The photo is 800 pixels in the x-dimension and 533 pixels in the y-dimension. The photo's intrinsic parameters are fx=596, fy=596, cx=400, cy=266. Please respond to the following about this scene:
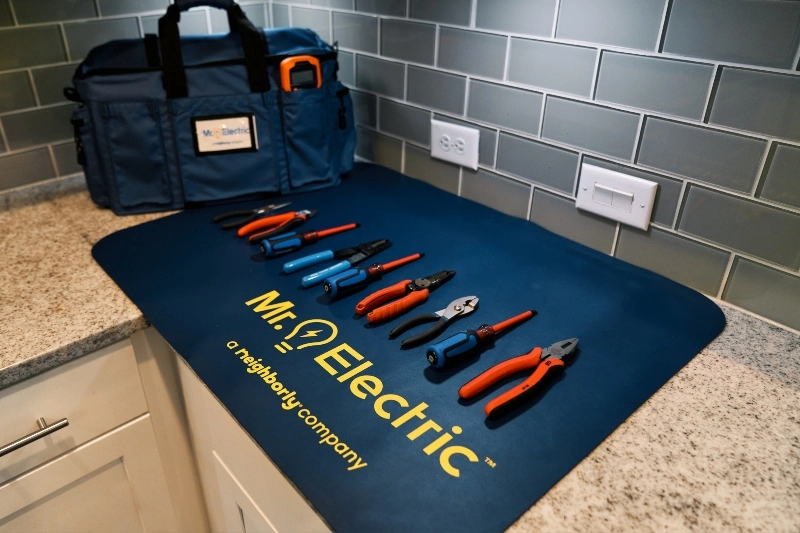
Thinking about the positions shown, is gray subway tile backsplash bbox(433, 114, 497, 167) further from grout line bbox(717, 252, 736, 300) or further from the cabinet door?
the cabinet door

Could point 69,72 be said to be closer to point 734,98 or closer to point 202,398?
point 202,398

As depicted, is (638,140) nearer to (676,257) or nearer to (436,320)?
(676,257)

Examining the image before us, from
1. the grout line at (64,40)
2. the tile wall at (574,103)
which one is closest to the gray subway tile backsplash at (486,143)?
the tile wall at (574,103)

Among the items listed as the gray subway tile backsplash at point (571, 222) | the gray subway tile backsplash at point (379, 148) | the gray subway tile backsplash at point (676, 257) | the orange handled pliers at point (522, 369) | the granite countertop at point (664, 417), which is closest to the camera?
the granite countertop at point (664, 417)

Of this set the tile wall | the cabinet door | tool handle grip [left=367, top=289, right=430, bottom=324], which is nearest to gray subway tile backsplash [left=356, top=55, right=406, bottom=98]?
the tile wall

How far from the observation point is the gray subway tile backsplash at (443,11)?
1.07m

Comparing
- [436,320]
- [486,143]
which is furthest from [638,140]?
[436,320]

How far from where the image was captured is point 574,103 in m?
0.97

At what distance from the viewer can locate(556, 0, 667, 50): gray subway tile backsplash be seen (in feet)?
2.77

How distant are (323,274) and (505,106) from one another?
460 mm

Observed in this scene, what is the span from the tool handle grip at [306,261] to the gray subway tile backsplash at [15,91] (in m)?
0.68

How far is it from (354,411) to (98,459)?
18.8 inches

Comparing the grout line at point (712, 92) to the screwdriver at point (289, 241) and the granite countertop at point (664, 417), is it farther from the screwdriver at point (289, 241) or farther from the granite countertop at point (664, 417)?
the screwdriver at point (289, 241)

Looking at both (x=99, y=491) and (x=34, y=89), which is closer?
(x=99, y=491)
